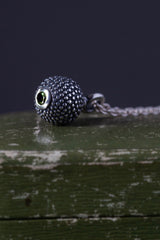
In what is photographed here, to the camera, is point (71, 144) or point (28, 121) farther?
point (28, 121)

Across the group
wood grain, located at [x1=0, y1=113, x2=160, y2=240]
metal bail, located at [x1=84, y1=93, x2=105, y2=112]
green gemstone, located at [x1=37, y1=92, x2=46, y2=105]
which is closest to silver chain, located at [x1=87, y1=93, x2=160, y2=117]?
metal bail, located at [x1=84, y1=93, x2=105, y2=112]

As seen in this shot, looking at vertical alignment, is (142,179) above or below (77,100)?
below

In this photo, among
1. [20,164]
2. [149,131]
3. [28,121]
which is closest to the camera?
[20,164]

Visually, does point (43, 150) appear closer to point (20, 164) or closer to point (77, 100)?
point (20, 164)

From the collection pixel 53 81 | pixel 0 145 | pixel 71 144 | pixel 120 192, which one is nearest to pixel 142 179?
pixel 120 192

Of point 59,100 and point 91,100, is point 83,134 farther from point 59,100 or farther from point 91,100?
point 91,100

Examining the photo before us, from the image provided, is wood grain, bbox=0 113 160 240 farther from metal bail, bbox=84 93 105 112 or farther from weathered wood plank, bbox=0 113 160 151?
metal bail, bbox=84 93 105 112

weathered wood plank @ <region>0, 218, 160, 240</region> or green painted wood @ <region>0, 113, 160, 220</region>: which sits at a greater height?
green painted wood @ <region>0, 113, 160, 220</region>
